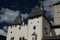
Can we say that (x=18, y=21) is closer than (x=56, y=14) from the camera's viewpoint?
Yes

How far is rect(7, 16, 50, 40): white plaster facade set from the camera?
49.3 m

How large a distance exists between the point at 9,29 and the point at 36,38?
11700mm

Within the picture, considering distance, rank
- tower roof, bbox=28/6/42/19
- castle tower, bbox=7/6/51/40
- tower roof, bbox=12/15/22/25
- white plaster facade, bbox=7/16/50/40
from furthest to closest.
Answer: tower roof, bbox=12/15/22/25 → tower roof, bbox=28/6/42/19 → castle tower, bbox=7/6/51/40 → white plaster facade, bbox=7/16/50/40

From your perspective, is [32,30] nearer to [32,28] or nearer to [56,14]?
[32,28]

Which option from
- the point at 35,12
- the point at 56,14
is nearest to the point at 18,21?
the point at 35,12

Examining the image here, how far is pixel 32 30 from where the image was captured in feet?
166

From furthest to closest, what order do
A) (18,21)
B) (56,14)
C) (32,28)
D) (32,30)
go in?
(56,14) < (18,21) < (32,28) < (32,30)

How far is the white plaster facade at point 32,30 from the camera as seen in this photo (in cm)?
4931

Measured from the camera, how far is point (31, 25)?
51.5 m

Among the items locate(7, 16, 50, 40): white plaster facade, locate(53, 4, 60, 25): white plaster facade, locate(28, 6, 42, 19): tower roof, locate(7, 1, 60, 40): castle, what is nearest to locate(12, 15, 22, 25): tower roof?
locate(7, 1, 60, 40): castle

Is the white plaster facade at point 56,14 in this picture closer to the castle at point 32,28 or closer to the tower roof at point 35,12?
the castle at point 32,28

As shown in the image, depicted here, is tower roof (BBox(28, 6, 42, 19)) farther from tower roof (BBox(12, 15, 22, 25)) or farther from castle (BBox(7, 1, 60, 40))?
tower roof (BBox(12, 15, 22, 25))

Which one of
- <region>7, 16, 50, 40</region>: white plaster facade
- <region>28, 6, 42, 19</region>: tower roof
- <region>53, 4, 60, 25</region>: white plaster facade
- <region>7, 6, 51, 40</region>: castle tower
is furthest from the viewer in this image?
<region>53, 4, 60, 25</region>: white plaster facade

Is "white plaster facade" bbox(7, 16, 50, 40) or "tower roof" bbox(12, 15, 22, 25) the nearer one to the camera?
"white plaster facade" bbox(7, 16, 50, 40)
